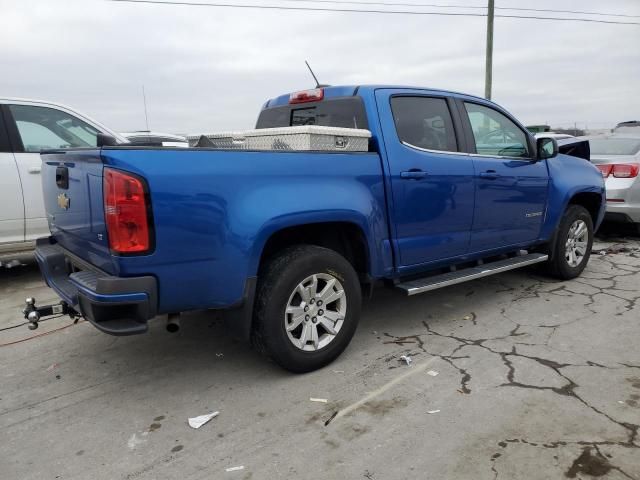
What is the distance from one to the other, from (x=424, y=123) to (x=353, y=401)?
7.40 feet

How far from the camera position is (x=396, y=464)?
8.18 ft

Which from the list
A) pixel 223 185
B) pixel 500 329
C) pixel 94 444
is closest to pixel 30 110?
pixel 223 185

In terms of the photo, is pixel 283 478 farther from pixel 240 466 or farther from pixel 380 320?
pixel 380 320

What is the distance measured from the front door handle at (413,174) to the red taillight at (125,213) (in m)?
1.90

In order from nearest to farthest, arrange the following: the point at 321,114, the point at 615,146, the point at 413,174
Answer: the point at 413,174 → the point at 321,114 → the point at 615,146

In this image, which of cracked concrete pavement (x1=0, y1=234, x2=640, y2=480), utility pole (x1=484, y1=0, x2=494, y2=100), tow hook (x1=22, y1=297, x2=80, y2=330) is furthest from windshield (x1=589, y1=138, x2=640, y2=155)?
utility pole (x1=484, y1=0, x2=494, y2=100)

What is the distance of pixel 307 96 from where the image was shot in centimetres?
439

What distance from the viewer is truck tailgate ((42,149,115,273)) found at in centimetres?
276

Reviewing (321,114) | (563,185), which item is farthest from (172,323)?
(563,185)

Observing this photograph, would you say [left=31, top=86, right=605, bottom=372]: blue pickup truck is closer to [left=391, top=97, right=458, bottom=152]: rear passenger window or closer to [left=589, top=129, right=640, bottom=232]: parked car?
[left=391, top=97, right=458, bottom=152]: rear passenger window

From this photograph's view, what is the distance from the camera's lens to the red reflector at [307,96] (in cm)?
425

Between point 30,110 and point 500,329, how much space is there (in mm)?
5222

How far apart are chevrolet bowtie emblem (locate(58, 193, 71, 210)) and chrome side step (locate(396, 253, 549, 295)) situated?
234 centimetres

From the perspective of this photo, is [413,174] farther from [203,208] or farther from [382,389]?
[203,208]
